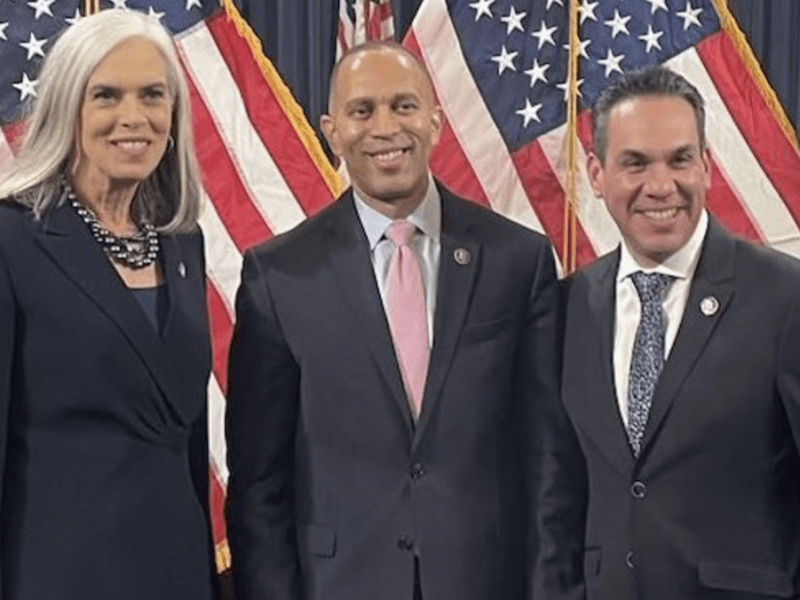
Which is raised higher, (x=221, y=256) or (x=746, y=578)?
(x=221, y=256)

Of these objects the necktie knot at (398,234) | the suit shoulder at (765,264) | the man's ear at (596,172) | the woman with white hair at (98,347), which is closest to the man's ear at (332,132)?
the necktie knot at (398,234)

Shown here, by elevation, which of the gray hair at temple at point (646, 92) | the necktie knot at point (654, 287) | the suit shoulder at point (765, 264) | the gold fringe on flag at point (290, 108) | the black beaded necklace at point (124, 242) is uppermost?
the gold fringe on flag at point (290, 108)

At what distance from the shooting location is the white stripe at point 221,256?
343cm

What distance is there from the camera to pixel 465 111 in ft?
11.8

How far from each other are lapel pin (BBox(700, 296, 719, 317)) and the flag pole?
1.60 m

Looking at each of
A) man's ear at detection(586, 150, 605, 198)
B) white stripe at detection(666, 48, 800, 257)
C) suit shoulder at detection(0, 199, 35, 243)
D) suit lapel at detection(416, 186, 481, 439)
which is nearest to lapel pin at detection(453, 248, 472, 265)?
suit lapel at detection(416, 186, 481, 439)

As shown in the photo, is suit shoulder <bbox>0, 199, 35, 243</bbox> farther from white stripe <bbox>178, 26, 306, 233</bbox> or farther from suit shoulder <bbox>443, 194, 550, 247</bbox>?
white stripe <bbox>178, 26, 306, 233</bbox>

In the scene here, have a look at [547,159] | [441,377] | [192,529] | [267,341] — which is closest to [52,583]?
[192,529]

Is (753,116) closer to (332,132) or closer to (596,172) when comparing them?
(596,172)

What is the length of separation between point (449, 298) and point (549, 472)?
283 millimetres

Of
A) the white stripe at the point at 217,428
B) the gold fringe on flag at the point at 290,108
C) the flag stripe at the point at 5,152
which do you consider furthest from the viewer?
the gold fringe on flag at the point at 290,108

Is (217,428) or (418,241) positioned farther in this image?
(217,428)

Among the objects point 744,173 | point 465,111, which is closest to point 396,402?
point 465,111

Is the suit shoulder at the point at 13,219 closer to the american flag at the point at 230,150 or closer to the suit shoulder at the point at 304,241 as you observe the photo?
the suit shoulder at the point at 304,241
